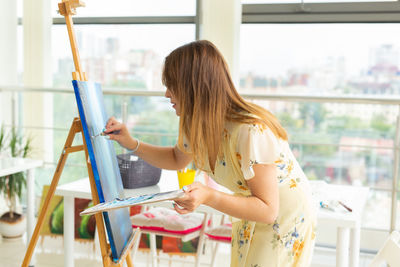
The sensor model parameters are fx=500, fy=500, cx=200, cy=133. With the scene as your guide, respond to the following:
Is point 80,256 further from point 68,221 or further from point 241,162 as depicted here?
point 241,162

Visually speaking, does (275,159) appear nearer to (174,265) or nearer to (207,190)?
(207,190)

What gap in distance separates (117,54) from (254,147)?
3.36 metres

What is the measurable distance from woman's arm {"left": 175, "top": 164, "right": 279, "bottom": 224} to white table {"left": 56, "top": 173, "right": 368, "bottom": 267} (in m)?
0.65

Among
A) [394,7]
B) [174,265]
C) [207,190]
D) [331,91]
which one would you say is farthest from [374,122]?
[207,190]

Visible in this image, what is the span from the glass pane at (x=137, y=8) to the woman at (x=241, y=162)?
8.93ft

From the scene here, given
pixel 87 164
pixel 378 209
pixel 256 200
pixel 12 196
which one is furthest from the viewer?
pixel 378 209

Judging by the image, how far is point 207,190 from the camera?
1212 millimetres

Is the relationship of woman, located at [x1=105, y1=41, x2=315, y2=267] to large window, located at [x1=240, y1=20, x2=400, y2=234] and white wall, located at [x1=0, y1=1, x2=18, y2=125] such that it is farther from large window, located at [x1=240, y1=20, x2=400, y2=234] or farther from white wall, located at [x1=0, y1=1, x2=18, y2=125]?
white wall, located at [x1=0, y1=1, x2=18, y2=125]

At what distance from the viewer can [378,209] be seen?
12.0ft

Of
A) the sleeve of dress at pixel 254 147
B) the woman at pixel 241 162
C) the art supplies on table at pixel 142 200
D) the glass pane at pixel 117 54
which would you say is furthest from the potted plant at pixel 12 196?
the sleeve of dress at pixel 254 147

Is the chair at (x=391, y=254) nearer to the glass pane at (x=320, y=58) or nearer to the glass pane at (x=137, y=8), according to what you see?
Result: the glass pane at (x=320, y=58)

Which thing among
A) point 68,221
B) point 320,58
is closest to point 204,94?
point 68,221

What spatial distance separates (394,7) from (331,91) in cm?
80

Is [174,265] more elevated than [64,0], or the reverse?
[64,0]
